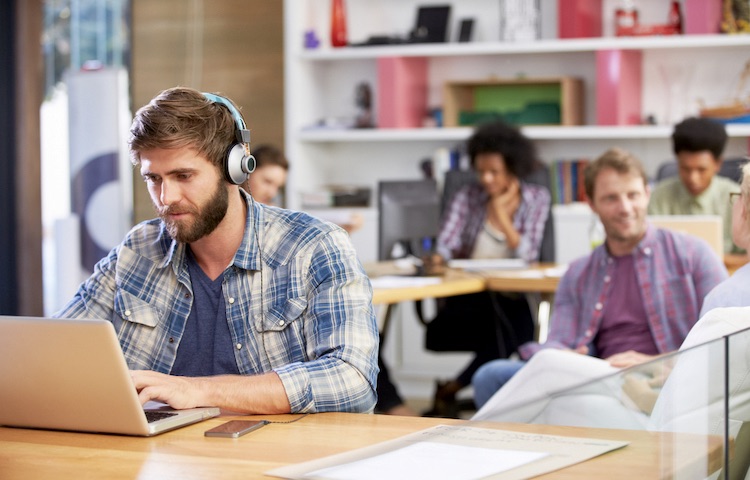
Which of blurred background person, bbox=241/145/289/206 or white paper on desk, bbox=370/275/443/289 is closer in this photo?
white paper on desk, bbox=370/275/443/289

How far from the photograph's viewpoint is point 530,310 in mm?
4730

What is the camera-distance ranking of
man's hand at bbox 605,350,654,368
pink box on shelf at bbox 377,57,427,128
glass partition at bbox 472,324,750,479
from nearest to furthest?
glass partition at bbox 472,324,750,479 < man's hand at bbox 605,350,654,368 < pink box on shelf at bbox 377,57,427,128

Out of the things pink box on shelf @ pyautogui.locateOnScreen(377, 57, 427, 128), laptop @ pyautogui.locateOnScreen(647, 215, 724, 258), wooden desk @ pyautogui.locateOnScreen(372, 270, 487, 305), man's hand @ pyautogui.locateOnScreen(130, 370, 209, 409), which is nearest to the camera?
man's hand @ pyautogui.locateOnScreen(130, 370, 209, 409)

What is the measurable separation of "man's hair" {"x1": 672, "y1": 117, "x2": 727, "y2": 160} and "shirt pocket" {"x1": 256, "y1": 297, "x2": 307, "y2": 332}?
2.88 meters

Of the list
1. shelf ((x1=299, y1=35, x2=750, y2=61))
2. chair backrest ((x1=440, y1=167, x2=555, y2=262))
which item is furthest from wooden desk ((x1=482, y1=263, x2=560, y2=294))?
shelf ((x1=299, y1=35, x2=750, y2=61))

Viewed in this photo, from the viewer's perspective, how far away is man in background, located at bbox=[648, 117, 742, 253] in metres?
4.50

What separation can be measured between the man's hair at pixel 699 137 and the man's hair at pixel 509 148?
0.71 meters

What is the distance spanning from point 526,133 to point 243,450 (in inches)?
166

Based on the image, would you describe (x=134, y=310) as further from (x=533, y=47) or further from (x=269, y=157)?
(x=533, y=47)

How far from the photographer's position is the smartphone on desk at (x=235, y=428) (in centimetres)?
167

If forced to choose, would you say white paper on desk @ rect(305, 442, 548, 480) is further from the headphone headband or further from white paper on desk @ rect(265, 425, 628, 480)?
the headphone headband

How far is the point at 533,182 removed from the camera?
4.98 metres

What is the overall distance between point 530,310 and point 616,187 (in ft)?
5.05

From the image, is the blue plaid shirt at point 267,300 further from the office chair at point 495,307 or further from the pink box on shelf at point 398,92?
the pink box on shelf at point 398,92
